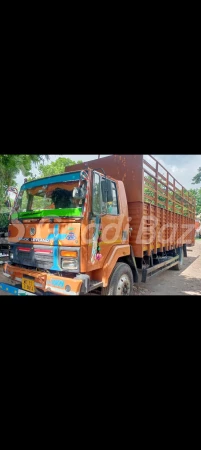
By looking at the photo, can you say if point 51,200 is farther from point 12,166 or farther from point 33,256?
point 12,166

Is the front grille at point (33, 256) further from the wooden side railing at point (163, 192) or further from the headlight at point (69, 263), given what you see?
the wooden side railing at point (163, 192)

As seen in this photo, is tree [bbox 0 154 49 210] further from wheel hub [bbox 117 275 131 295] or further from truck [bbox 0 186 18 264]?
wheel hub [bbox 117 275 131 295]

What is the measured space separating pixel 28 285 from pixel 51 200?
50.5 inches

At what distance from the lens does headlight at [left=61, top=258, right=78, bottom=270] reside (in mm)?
2551

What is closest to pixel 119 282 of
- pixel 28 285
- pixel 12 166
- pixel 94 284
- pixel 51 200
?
pixel 94 284

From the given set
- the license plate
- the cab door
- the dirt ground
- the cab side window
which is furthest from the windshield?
the dirt ground

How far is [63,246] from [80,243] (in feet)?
0.82

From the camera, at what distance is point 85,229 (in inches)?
101

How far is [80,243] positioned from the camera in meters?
2.52

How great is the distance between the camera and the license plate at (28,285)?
110 inches

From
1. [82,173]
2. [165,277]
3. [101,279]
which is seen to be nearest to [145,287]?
[165,277]

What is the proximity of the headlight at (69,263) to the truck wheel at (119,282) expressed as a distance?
77 centimetres

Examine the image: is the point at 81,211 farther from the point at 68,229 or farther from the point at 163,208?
the point at 163,208

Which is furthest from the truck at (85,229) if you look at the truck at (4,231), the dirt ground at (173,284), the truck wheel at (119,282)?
the truck at (4,231)
